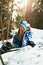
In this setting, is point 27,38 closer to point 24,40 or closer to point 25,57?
point 24,40

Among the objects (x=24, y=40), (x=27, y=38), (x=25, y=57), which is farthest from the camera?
(x=27, y=38)

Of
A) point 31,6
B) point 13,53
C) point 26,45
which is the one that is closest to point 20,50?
point 13,53

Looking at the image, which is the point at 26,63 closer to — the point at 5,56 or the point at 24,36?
the point at 5,56

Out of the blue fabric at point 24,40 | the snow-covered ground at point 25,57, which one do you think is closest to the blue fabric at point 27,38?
the blue fabric at point 24,40

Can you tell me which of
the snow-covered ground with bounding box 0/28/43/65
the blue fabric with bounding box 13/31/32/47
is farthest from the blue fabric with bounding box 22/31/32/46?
the snow-covered ground with bounding box 0/28/43/65

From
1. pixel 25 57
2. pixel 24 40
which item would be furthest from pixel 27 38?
pixel 25 57

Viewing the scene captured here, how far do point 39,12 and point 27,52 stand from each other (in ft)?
31.8

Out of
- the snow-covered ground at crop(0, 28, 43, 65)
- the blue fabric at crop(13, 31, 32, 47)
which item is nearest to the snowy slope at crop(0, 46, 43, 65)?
the snow-covered ground at crop(0, 28, 43, 65)

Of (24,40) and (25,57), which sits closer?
(25,57)

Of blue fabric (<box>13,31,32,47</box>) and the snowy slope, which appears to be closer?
the snowy slope

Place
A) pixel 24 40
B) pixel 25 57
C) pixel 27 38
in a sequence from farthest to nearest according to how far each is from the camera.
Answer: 1. pixel 27 38
2. pixel 24 40
3. pixel 25 57

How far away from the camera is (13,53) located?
4.67 m

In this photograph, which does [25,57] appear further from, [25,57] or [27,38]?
[27,38]

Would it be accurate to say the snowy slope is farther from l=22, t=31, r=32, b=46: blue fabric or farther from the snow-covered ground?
l=22, t=31, r=32, b=46: blue fabric
